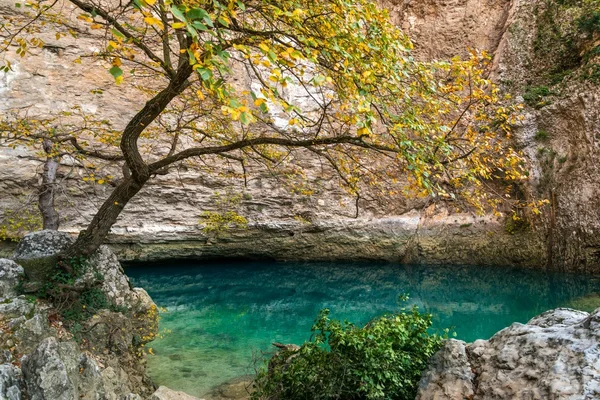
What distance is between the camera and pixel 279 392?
484 centimetres

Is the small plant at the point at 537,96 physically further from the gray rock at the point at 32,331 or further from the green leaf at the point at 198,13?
the gray rock at the point at 32,331

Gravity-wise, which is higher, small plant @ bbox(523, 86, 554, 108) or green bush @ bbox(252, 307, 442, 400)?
small plant @ bbox(523, 86, 554, 108)

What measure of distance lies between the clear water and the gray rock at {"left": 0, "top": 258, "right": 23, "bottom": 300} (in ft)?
8.75

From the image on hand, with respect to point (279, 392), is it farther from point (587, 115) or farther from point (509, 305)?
point (587, 115)

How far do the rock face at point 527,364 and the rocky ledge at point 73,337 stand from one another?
2855 millimetres

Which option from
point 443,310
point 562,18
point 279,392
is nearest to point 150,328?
point 279,392

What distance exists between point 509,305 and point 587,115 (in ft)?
21.8

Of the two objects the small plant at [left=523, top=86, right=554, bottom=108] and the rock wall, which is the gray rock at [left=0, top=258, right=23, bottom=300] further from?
the small plant at [left=523, top=86, right=554, bottom=108]

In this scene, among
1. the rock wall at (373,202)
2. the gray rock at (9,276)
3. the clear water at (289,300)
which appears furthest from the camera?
the rock wall at (373,202)

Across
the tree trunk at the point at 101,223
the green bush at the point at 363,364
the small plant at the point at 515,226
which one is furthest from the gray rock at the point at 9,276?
the small plant at the point at 515,226

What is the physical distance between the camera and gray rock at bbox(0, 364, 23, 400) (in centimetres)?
356

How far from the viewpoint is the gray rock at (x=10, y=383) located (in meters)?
3.56

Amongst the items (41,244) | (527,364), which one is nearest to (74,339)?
(41,244)

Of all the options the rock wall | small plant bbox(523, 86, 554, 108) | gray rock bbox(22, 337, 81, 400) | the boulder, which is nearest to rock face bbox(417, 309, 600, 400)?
gray rock bbox(22, 337, 81, 400)
